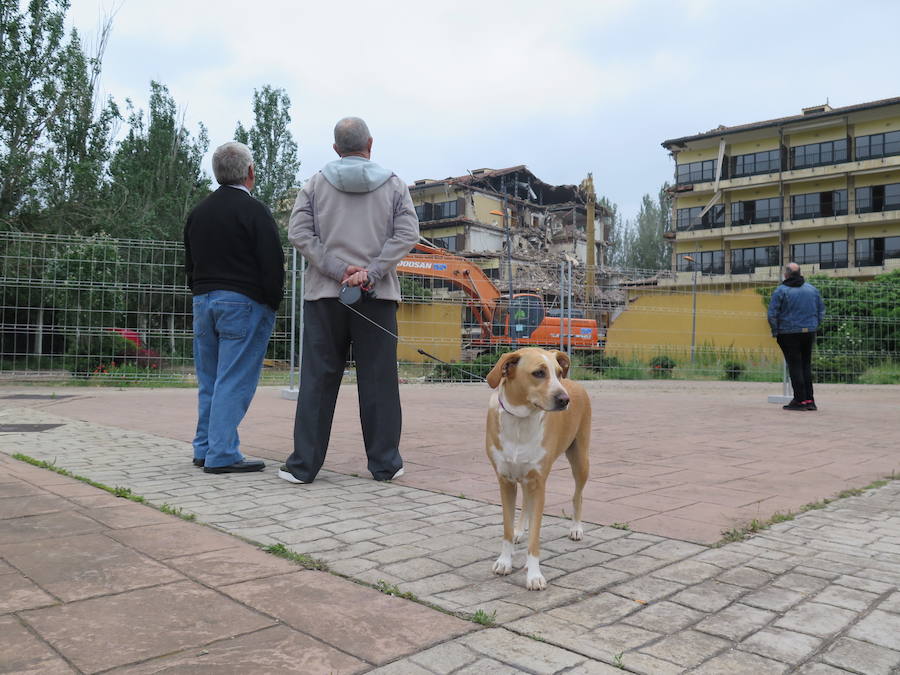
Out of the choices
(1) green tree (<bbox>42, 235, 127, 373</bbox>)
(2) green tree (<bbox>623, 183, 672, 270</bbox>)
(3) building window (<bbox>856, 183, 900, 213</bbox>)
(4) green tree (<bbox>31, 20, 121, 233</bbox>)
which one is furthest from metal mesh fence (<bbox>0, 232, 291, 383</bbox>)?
(2) green tree (<bbox>623, 183, 672, 270</bbox>)

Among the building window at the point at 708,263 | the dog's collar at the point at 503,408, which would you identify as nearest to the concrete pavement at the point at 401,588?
the dog's collar at the point at 503,408

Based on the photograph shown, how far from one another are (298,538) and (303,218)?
6.86 ft

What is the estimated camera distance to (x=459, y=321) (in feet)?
45.2

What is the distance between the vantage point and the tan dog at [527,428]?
242cm

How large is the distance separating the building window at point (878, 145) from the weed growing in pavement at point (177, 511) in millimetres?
52549

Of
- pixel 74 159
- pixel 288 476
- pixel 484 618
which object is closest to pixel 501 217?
pixel 74 159

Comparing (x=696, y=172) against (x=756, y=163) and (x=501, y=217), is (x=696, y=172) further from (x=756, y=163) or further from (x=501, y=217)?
(x=501, y=217)

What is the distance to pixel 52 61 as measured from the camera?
59.9 feet

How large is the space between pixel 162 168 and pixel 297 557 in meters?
25.7

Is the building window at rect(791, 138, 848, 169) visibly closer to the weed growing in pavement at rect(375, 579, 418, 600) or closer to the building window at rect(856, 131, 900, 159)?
the building window at rect(856, 131, 900, 159)

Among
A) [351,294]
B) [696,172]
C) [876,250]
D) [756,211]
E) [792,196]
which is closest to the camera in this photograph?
[351,294]

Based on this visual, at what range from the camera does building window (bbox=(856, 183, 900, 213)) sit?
4488cm

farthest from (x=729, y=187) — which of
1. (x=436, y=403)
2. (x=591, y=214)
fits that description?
(x=436, y=403)

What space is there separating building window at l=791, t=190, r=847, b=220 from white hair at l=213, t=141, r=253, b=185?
166 ft
